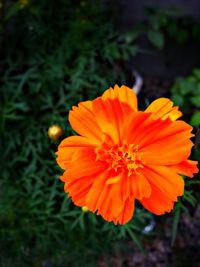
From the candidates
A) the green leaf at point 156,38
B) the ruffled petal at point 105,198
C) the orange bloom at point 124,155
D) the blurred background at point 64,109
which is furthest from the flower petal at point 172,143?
the green leaf at point 156,38

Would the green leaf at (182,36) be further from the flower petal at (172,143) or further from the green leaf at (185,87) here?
the flower petal at (172,143)

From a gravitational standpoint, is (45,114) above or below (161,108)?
above

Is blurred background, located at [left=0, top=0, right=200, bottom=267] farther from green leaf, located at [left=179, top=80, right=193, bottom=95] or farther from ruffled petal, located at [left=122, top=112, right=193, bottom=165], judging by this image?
ruffled petal, located at [left=122, top=112, right=193, bottom=165]

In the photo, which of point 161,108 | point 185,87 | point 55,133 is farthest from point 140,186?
point 185,87

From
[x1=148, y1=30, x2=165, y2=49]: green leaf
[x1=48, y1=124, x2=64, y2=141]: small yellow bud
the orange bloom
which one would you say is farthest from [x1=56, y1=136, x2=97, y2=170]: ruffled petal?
[x1=148, y1=30, x2=165, y2=49]: green leaf

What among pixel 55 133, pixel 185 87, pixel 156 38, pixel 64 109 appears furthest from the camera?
pixel 156 38

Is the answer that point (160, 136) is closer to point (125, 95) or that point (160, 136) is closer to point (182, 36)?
point (125, 95)

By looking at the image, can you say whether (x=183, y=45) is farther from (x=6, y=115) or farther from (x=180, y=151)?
(x=180, y=151)
